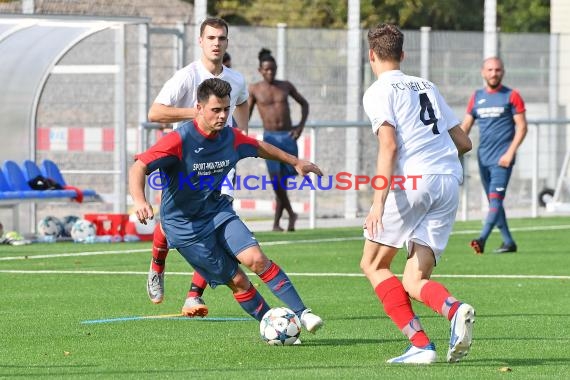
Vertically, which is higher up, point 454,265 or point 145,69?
point 145,69

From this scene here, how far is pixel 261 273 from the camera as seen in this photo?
9422 millimetres

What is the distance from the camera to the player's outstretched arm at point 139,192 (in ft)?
29.3

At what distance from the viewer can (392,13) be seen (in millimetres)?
36938

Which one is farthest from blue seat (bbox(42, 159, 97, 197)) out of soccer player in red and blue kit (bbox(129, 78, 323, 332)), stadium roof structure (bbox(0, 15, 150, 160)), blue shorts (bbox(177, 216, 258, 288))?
blue shorts (bbox(177, 216, 258, 288))

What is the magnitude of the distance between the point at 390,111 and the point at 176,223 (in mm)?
1972

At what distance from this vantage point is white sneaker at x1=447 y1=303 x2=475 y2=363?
795 centimetres

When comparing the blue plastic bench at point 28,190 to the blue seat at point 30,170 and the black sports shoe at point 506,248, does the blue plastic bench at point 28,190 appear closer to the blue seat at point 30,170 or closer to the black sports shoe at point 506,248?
the blue seat at point 30,170

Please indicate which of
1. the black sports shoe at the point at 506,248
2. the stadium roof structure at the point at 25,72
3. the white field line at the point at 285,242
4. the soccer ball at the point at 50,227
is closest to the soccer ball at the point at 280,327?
the white field line at the point at 285,242

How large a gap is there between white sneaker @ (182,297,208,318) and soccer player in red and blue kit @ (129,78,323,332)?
824 millimetres

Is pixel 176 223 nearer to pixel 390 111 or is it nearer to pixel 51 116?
pixel 390 111

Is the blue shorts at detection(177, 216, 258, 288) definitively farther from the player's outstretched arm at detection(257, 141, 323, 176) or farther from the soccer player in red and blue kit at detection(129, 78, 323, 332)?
the player's outstretched arm at detection(257, 141, 323, 176)

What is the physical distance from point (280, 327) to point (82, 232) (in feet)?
32.4

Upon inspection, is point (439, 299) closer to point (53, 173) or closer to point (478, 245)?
point (478, 245)

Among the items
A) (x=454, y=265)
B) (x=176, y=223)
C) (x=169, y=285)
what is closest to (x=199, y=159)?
(x=176, y=223)
